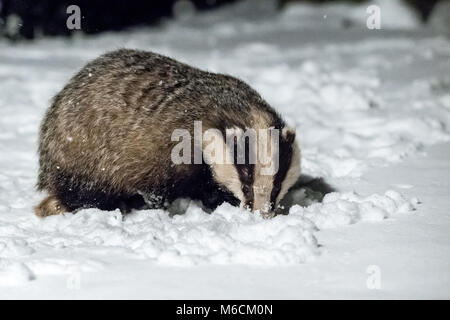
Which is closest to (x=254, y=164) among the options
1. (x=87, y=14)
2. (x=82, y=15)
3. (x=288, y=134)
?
(x=288, y=134)

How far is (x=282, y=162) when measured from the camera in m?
3.63

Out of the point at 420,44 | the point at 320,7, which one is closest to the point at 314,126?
the point at 420,44

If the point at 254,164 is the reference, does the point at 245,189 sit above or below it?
below

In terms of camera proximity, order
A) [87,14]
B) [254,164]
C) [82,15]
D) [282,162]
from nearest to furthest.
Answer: [254,164], [282,162], [82,15], [87,14]

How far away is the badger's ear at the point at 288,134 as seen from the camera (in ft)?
12.0

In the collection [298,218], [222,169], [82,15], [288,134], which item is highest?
[82,15]

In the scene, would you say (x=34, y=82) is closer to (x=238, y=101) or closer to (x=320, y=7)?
(x=238, y=101)

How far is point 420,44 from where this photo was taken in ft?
31.3

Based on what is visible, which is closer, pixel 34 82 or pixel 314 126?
pixel 314 126

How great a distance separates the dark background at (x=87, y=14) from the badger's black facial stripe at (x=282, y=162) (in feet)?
19.2

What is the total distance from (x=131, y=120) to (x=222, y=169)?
540 millimetres

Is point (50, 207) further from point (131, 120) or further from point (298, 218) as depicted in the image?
point (298, 218)

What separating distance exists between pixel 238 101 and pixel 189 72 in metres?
0.37
